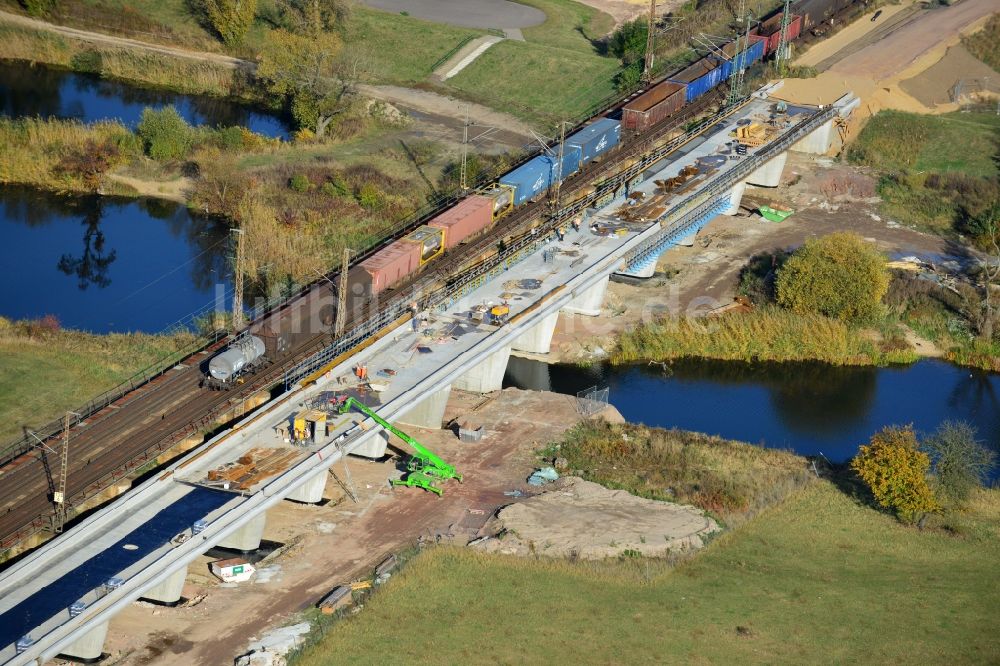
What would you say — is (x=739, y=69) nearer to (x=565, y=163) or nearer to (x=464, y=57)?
(x=464, y=57)

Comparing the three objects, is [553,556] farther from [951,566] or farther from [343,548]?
[951,566]

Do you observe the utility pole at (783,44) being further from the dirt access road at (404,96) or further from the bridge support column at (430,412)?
the bridge support column at (430,412)

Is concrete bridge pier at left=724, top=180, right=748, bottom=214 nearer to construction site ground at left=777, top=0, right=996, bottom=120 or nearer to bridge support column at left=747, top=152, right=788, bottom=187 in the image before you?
bridge support column at left=747, top=152, right=788, bottom=187

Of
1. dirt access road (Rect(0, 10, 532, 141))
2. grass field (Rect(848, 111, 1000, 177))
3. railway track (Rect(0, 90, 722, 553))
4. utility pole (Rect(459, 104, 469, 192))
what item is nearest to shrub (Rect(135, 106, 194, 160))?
dirt access road (Rect(0, 10, 532, 141))

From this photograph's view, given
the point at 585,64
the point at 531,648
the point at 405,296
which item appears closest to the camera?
the point at 531,648

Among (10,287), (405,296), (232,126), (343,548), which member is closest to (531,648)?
(343,548)

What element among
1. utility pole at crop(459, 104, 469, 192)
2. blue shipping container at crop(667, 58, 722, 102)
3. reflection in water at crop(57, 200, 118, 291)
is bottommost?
reflection in water at crop(57, 200, 118, 291)

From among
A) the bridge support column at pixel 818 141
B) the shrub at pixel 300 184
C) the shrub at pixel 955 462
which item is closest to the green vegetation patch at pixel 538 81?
the bridge support column at pixel 818 141
